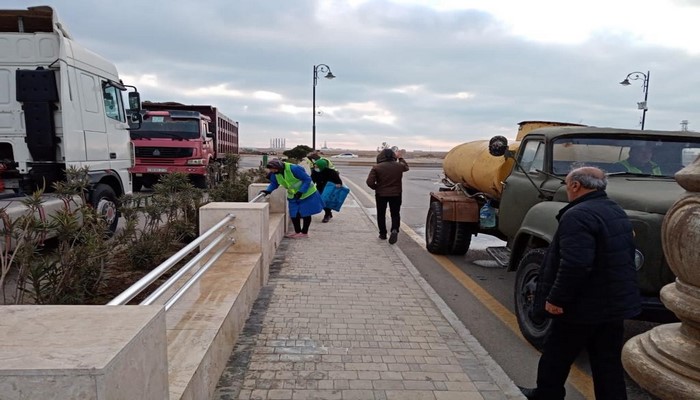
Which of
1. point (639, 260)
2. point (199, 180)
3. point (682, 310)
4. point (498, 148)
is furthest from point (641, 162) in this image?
point (199, 180)

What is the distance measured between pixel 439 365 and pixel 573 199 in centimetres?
165

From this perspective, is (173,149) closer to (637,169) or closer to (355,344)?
(355,344)

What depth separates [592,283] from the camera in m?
3.03

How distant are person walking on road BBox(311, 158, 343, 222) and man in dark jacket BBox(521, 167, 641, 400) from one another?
7854mm

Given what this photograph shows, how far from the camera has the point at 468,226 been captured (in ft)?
26.5

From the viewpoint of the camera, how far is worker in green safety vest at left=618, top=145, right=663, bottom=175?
5133mm

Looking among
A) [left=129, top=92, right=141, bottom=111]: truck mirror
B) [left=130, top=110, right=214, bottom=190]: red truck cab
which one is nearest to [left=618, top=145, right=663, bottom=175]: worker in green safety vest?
[left=129, top=92, right=141, bottom=111]: truck mirror

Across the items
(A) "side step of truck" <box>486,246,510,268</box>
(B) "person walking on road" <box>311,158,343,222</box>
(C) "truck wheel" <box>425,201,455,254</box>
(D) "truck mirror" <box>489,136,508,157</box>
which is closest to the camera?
(D) "truck mirror" <box>489,136,508,157</box>

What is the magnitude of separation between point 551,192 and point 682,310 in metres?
3.74

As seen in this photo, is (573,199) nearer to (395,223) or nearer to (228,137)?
(395,223)

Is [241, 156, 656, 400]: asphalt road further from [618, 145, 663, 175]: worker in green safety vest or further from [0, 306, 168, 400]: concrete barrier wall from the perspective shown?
[0, 306, 168, 400]: concrete barrier wall

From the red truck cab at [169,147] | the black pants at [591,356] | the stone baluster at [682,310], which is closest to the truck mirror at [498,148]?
the black pants at [591,356]

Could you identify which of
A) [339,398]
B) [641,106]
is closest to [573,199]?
[339,398]

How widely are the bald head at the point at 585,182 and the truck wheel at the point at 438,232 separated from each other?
4.71 metres
